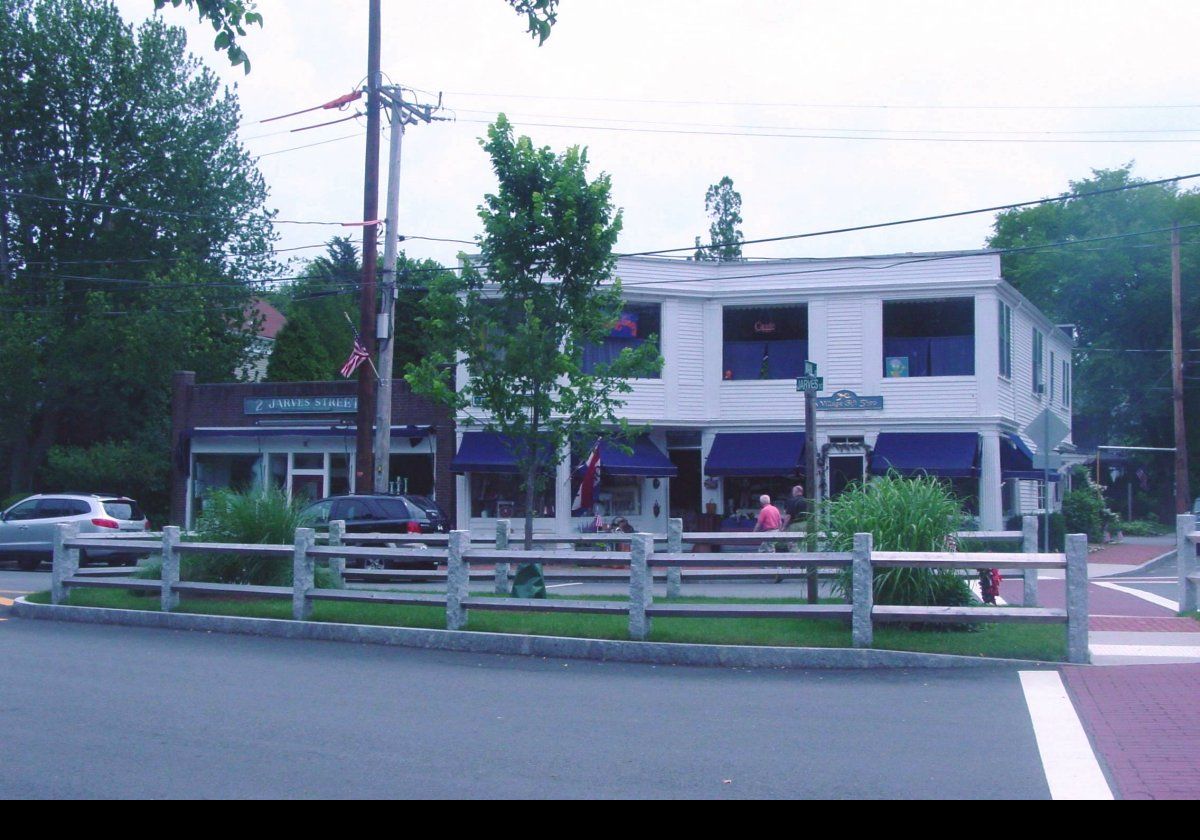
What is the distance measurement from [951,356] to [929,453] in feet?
8.33

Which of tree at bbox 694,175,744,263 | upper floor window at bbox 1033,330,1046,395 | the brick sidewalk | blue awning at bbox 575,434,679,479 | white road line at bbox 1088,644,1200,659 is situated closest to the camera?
the brick sidewalk

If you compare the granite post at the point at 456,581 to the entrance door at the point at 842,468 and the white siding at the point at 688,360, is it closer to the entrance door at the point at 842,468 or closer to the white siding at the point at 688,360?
the white siding at the point at 688,360

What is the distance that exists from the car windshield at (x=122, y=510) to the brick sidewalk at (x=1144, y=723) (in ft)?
68.4

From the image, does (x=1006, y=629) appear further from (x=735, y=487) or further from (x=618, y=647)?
(x=735, y=487)

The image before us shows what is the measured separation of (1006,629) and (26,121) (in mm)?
37578

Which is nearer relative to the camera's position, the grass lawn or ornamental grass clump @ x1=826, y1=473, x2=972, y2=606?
the grass lawn

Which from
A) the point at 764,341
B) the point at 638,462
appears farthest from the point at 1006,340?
the point at 638,462

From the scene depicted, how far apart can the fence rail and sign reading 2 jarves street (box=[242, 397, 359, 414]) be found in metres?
15.4

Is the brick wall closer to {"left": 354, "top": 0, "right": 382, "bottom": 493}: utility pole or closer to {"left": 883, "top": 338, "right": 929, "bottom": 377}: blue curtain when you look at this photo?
{"left": 354, "top": 0, "right": 382, "bottom": 493}: utility pole

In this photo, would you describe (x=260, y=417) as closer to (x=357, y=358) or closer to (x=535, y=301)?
(x=357, y=358)

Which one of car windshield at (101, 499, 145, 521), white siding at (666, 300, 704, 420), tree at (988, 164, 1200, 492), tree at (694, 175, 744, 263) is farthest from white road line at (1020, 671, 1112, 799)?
tree at (694, 175, 744, 263)

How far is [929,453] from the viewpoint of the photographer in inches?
1125

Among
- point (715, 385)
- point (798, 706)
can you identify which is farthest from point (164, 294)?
point (798, 706)

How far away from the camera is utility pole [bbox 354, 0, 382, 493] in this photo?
79.8 feet
